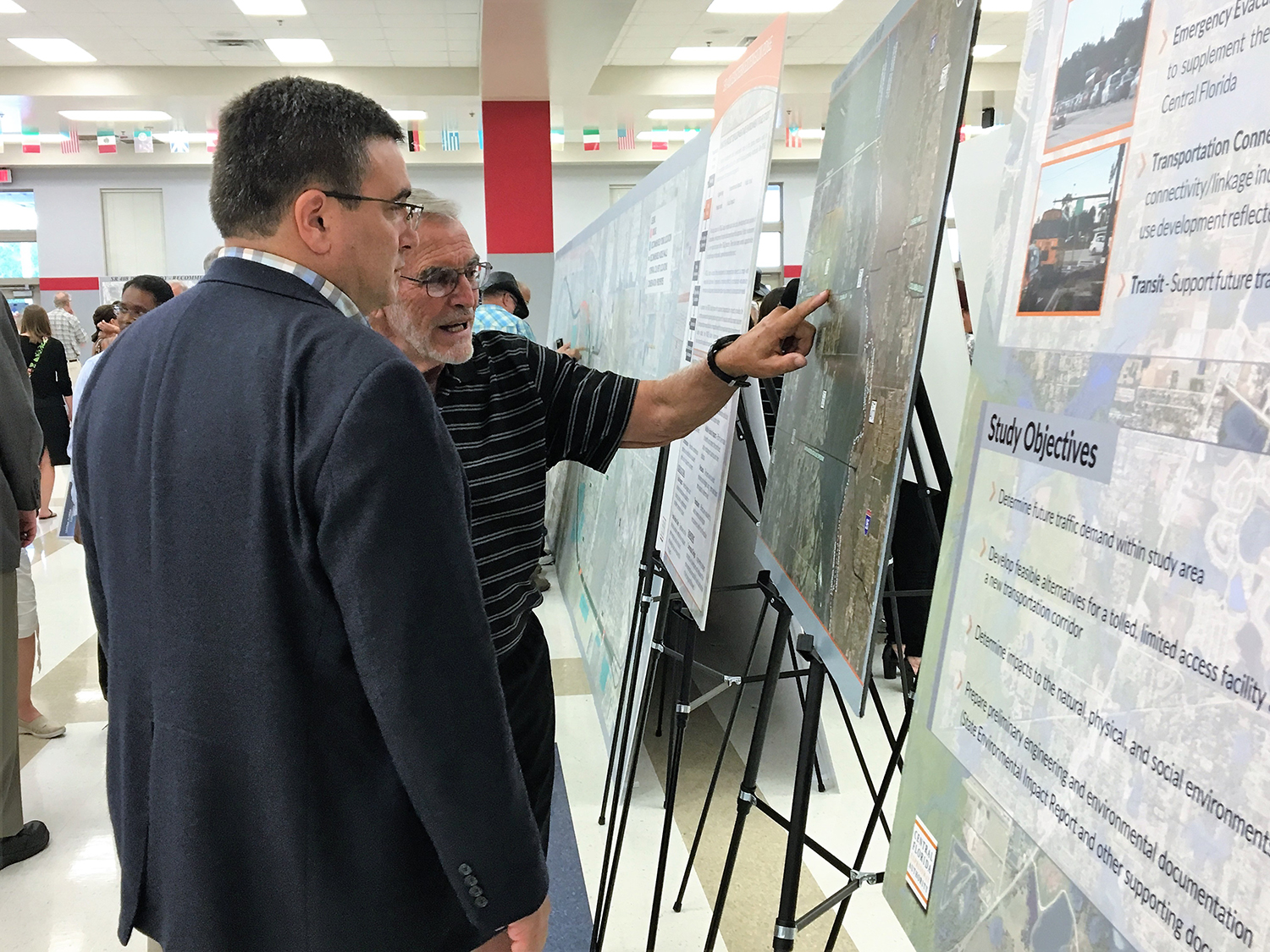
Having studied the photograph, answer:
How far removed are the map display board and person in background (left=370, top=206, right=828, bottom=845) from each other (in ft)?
1.85

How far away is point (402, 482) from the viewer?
93cm

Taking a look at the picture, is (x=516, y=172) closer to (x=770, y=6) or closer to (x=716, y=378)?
(x=770, y=6)

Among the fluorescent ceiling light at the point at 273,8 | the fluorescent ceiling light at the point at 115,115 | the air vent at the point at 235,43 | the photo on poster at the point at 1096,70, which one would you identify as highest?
the fluorescent ceiling light at the point at 273,8

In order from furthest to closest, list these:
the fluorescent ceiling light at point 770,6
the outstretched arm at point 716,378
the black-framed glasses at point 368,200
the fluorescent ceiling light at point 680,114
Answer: the fluorescent ceiling light at point 680,114, the fluorescent ceiling light at point 770,6, the outstretched arm at point 716,378, the black-framed glasses at point 368,200

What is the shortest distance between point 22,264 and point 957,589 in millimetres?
17132

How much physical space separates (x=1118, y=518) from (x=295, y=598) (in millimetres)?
789

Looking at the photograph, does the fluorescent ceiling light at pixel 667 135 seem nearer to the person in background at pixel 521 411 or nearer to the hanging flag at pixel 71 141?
the hanging flag at pixel 71 141

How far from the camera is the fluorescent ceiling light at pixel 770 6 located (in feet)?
26.1

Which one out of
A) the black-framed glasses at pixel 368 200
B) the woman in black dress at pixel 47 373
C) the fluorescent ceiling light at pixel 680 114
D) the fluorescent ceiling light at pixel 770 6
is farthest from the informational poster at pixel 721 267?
the fluorescent ceiling light at pixel 680 114

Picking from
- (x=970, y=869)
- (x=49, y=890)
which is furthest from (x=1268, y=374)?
(x=49, y=890)

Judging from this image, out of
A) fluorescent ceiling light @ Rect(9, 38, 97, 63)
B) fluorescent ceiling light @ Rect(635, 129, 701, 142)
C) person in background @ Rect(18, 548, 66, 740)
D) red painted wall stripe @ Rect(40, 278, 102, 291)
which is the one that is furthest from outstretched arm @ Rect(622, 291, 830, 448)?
red painted wall stripe @ Rect(40, 278, 102, 291)

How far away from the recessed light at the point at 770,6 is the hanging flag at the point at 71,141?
8.67 m

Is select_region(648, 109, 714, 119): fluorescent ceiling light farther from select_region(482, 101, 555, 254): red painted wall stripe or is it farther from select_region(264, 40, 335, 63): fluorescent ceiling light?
select_region(264, 40, 335, 63): fluorescent ceiling light

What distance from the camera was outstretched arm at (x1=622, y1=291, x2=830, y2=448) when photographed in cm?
149
